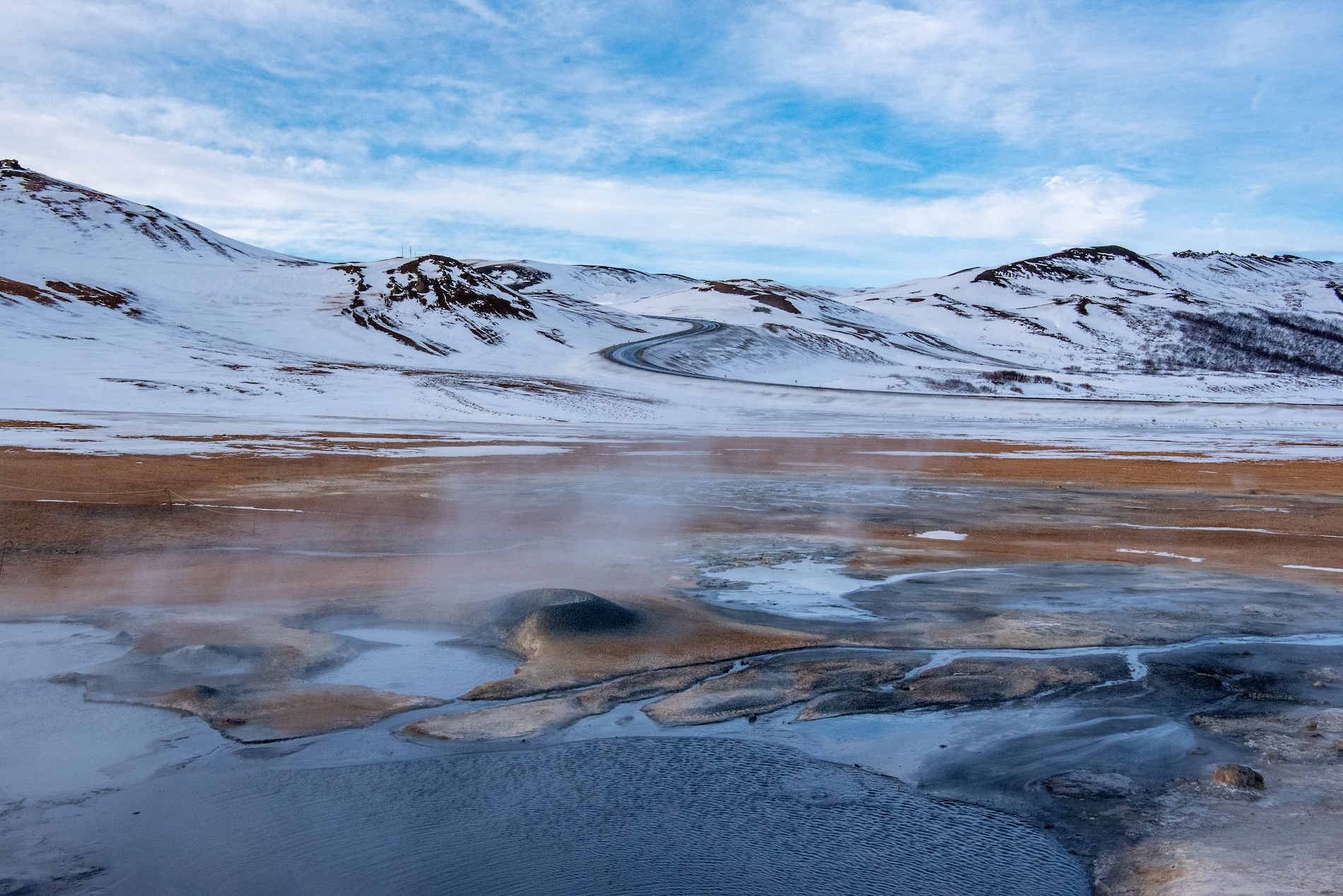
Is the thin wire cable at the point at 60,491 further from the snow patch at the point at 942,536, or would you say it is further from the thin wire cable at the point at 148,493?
the snow patch at the point at 942,536

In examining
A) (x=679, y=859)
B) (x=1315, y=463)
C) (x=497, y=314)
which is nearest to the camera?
(x=679, y=859)

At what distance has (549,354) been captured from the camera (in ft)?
277

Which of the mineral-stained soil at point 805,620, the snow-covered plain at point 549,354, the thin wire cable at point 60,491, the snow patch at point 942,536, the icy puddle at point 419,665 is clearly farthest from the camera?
the snow-covered plain at point 549,354

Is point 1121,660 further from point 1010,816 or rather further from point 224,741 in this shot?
point 224,741

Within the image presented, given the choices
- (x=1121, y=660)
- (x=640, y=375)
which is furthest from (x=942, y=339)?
(x=1121, y=660)

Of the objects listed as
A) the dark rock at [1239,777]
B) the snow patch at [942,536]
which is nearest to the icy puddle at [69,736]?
the dark rock at [1239,777]

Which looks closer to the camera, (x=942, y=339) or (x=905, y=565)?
(x=905, y=565)

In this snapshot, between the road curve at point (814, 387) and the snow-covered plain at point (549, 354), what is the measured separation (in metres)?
0.52

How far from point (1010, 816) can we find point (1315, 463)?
3025cm

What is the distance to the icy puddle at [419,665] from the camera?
26.0 ft

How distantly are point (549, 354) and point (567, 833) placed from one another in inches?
3147

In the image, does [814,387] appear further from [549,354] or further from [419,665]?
[419,665]

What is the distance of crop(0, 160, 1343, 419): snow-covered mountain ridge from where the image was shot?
52.4 m

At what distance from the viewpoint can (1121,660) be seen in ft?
28.5
